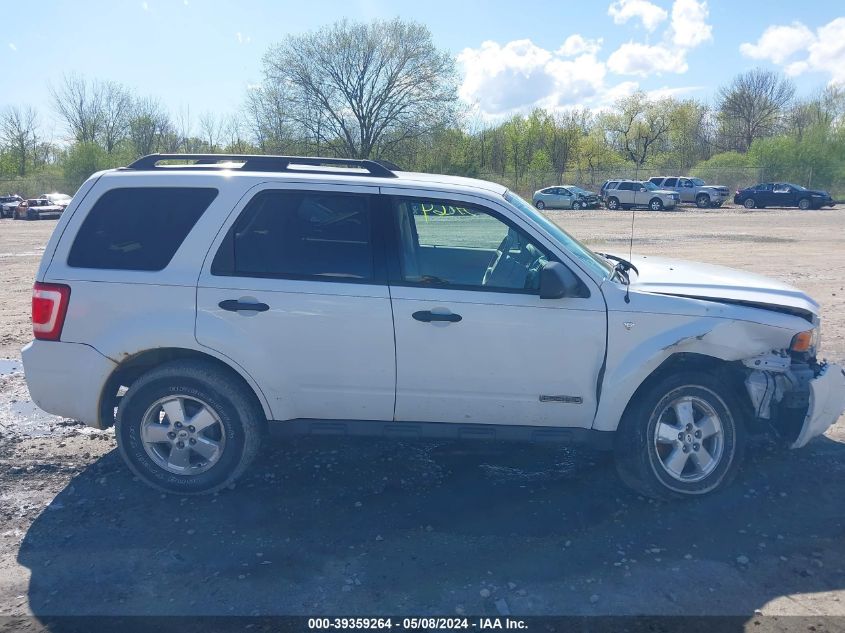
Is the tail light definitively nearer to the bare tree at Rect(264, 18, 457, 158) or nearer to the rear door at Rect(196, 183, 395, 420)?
the rear door at Rect(196, 183, 395, 420)

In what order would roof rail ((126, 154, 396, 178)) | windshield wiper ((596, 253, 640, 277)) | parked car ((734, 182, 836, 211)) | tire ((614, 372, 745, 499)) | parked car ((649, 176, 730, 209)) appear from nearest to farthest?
tire ((614, 372, 745, 499)) < roof rail ((126, 154, 396, 178)) < windshield wiper ((596, 253, 640, 277)) < parked car ((734, 182, 836, 211)) < parked car ((649, 176, 730, 209))

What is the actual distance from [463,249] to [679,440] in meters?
1.91

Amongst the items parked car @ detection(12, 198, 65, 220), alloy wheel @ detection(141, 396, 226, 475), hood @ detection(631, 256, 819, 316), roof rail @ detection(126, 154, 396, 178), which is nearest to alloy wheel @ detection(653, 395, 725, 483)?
hood @ detection(631, 256, 819, 316)

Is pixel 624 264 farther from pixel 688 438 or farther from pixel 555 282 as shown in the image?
pixel 688 438

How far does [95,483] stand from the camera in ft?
15.7

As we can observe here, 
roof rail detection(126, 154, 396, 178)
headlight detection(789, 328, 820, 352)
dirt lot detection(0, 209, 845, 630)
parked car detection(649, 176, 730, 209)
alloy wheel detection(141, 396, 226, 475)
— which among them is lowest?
dirt lot detection(0, 209, 845, 630)

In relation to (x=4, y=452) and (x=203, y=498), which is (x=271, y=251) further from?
(x=4, y=452)

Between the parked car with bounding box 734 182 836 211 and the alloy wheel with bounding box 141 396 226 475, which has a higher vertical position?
the parked car with bounding box 734 182 836 211

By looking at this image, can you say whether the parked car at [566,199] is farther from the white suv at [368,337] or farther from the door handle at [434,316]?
the door handle at [434,316]

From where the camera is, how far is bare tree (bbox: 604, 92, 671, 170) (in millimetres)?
73125

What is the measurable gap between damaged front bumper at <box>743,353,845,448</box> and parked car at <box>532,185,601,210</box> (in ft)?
142

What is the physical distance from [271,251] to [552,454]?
97.6 inches

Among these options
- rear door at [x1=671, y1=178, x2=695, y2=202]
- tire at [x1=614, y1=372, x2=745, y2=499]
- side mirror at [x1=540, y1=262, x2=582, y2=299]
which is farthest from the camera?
rear door at [x1=671, y1=178, x2=695, y2=202]

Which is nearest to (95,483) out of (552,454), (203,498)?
(203,498)
